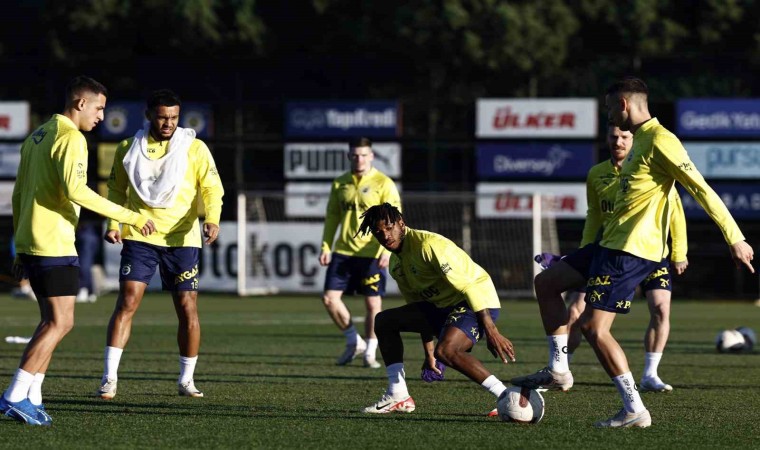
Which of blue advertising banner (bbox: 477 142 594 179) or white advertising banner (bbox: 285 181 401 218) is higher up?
blue advertising banner (bbox: 477 142 594 179)

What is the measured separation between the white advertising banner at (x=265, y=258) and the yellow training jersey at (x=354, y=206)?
1636cm

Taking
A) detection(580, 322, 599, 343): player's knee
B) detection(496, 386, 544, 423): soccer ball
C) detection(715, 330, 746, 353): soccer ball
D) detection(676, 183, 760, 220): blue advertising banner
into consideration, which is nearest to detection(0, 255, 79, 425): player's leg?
detection(496, 386, 544, 423): soccer ball

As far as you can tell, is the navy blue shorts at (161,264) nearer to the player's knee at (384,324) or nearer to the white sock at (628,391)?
the player's knee at (384,324)

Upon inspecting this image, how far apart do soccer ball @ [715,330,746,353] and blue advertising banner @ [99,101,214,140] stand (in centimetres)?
1730

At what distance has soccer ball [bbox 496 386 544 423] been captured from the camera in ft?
29.5

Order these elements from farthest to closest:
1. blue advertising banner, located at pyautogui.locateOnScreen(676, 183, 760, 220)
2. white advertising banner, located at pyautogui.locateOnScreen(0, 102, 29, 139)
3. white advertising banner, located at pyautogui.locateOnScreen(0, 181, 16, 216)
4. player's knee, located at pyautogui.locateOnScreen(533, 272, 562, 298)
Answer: white advertising banner, located at pyautogui.locateOnScreen(0, 181, 16, 216), white advertising banner, located at pyautogui.locateOnScreen(0, 102, 29, 139), blue advertising banner, located at pyautogui.locateOnScreen(676, 183, 760, 220), player's knee, located at pyautogui.locateOnScreen(533, 272, 562, 298)

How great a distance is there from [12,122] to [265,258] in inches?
271

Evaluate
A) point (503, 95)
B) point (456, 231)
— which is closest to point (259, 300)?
point (456, 231)

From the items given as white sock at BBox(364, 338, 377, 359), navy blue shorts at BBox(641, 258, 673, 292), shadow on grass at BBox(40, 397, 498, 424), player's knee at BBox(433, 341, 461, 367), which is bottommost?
white sock at BBox(364, 338, 377, 359)

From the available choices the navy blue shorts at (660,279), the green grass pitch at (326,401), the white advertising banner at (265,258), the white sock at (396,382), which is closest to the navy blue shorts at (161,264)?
the green grass pitch at (326,401)

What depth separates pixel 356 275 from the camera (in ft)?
47.2

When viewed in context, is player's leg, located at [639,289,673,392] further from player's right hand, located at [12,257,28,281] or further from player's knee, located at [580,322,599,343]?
player's right hand, located at [12,257,28,281]

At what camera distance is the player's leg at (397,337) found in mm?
9641

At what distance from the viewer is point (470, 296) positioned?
9102 mm
